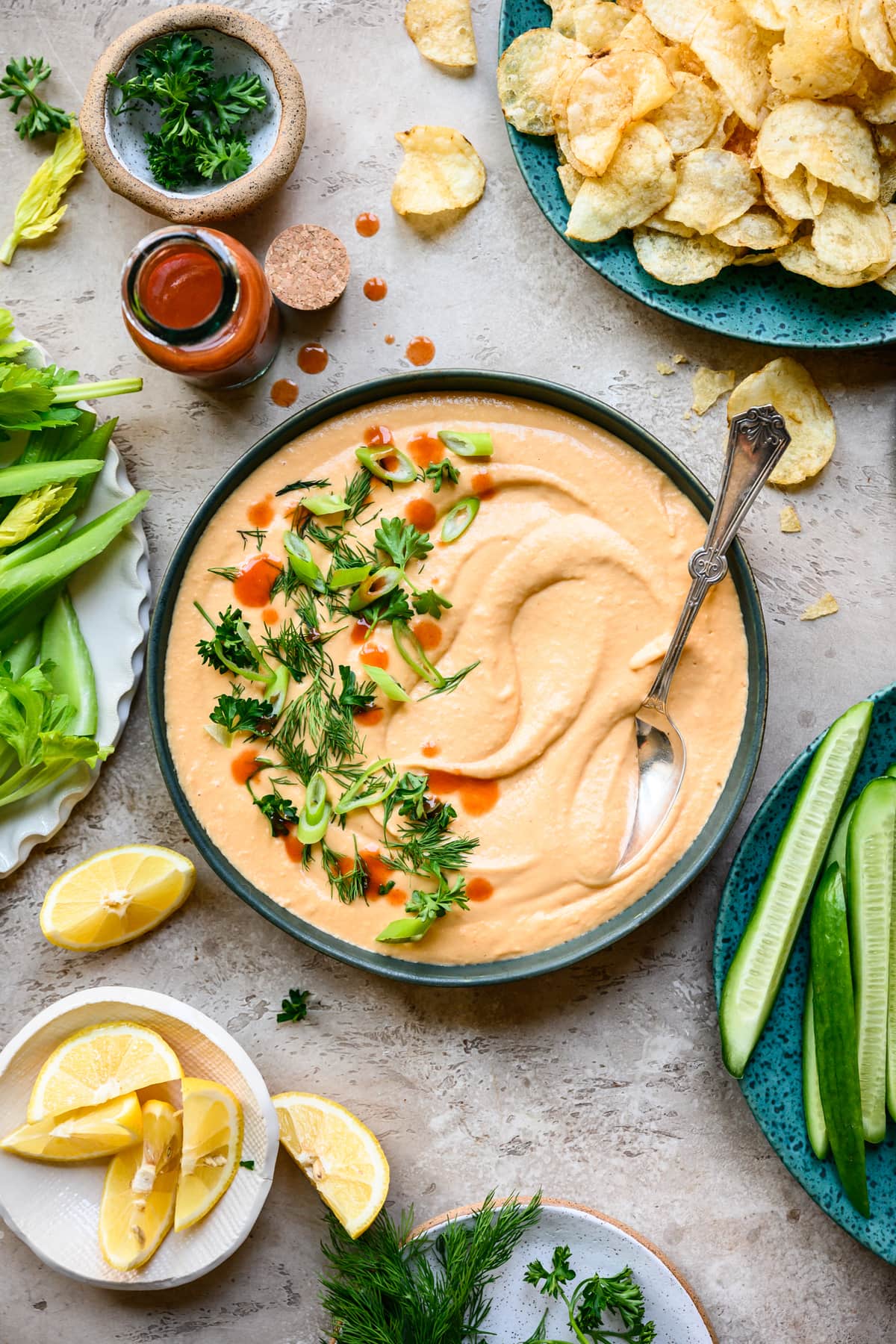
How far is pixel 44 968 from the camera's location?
2.82 metres

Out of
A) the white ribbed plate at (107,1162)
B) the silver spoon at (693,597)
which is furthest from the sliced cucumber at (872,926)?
the white ribbed plate at (107,1162)

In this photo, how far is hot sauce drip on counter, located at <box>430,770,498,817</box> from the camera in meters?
2.57

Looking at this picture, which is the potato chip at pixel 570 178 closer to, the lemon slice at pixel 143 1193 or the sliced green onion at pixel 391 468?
the sliced green onion at pixel 391 468

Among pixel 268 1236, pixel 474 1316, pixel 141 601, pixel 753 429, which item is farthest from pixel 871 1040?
pixel 141 601

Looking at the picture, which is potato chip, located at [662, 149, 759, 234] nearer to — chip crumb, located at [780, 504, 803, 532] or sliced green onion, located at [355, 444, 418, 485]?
chip crumb, located at [780, 504, 803, 532]

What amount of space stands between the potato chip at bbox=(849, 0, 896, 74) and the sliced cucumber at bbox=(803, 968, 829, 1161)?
84.6 inches

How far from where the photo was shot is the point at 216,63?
8.49 ft

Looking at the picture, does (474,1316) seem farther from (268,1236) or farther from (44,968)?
(44,968)

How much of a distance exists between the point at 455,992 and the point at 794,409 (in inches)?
70.4

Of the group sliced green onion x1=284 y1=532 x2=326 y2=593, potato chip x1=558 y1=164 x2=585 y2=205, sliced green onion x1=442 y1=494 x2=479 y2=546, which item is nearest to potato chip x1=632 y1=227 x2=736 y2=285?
potato chip x1=558 y1=164 x2=585 y2=205

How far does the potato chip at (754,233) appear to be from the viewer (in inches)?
96.5

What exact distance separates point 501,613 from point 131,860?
1.17 metres

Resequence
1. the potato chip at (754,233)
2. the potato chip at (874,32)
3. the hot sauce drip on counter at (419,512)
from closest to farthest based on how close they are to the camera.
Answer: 1. the potato chip at (874,32)
2. the potato chip at (754,233)
3. the hot sauce drip on counter at (419,512)

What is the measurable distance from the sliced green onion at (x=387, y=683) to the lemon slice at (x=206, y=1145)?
3.51 feet
